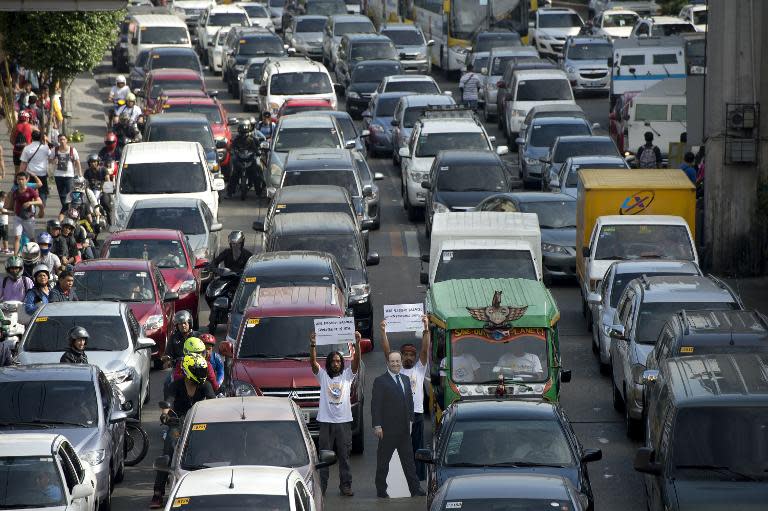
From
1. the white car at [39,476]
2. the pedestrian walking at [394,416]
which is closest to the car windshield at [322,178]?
the pedestrian walking at [394,416]

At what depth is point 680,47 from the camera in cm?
4375

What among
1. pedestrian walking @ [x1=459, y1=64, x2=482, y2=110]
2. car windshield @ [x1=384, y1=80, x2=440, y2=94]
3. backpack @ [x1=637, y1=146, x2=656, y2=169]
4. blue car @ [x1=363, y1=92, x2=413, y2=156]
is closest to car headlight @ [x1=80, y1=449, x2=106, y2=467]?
backpack @ [x1=637, y1=146, x2=656, y2=169]

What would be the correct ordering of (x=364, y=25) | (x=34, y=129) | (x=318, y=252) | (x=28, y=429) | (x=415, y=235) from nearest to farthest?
(x=28, y=429)
(x=318, y=252)
(x=415, y=235)
(x=34, y=129)
(x=364, y=25)

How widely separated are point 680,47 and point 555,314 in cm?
2630

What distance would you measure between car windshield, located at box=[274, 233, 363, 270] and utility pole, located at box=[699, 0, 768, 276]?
25.7ft

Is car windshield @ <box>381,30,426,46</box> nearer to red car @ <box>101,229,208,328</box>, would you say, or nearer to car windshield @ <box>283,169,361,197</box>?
car windshield @ <box>283,169,361,197</box>

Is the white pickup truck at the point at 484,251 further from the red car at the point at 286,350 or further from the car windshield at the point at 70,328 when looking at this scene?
the car windshield at the point at 70,328

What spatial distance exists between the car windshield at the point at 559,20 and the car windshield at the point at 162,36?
12.2m

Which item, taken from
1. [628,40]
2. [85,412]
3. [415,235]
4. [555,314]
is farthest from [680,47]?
[85,412]

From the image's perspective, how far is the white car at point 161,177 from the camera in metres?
30.5

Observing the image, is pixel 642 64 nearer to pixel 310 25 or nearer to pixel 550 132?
pixel 550 132

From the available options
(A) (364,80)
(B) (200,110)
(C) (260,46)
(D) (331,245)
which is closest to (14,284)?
(D) (331,245)

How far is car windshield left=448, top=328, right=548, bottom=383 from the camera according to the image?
60.2ft

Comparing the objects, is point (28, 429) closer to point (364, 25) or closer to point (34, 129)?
point (34, 129)
